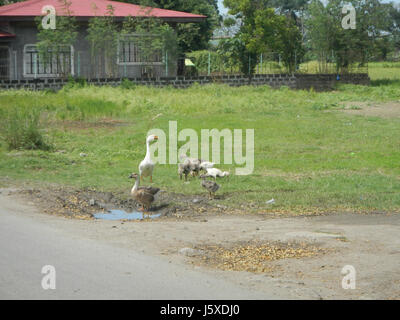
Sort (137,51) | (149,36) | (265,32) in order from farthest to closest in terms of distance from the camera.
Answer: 1. (265,32)
2. (137,51)
3. (149,36)

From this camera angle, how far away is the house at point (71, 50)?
3098cm

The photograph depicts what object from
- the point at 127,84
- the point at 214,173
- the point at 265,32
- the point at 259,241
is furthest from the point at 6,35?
the point at 259,241

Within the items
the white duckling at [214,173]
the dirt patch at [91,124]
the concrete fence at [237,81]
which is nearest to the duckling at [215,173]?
the white duckling at [214,173]

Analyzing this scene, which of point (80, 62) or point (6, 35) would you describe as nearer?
point (6, 35)

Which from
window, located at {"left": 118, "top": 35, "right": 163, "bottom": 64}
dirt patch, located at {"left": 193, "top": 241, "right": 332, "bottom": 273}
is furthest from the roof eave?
dirt patch, located at {"left": 193, "top": 241, "right": 332, "bottom": 273}

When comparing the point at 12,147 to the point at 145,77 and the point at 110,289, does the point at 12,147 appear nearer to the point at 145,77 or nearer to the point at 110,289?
the point at 110,289

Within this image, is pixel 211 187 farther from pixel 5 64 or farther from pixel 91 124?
pixel 5 64

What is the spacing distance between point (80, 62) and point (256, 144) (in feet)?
60.5

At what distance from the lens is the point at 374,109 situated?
78.5 ft

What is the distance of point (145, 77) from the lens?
105 feet

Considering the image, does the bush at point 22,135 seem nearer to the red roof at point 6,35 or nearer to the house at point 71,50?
the house at point 71,50

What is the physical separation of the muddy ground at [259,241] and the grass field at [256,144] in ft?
2.79

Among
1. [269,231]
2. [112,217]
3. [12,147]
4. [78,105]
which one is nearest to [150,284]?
[269,231]

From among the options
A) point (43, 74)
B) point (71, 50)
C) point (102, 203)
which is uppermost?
point (71, 50)
